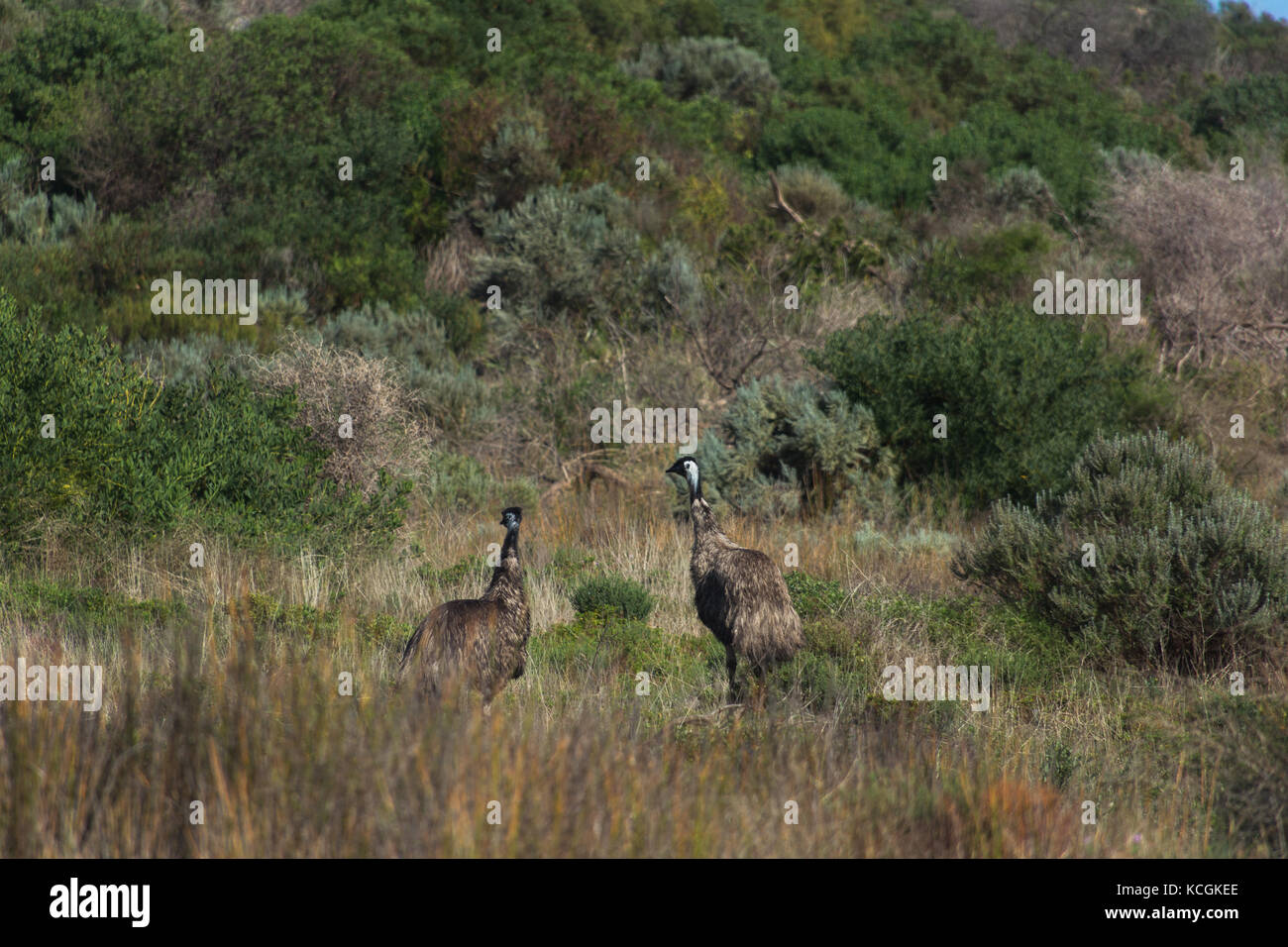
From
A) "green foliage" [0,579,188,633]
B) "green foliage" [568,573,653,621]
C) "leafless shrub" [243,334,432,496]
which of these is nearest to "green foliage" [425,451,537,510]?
"leafless shrub" [243,334,432,496]

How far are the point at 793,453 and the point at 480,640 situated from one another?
6372 millimetres

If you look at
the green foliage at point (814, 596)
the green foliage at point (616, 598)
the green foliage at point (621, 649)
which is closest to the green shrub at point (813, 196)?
the green foliage at point (814, 596)

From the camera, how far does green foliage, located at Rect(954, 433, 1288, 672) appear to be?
7008 millimetres

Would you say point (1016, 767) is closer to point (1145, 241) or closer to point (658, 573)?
point (658, 573)

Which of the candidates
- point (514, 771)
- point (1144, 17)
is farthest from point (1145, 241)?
point (1144, 17)

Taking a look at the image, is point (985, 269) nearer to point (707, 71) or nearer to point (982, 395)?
point (982, 395)

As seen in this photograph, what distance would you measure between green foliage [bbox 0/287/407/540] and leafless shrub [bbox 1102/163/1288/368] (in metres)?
9.90

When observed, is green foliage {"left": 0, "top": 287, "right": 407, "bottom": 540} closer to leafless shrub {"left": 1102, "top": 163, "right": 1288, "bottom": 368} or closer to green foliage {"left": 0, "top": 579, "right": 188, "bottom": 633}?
green foliage {"left": 0, "top": 579, "right": 188, "bottom": 633}

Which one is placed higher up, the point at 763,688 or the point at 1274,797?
the point at 763,688

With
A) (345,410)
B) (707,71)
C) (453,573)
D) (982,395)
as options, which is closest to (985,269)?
(982,395)

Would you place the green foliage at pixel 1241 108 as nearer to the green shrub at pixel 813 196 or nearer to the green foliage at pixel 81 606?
the green shrub at pixel 813 196

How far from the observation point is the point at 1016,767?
16.6 ft

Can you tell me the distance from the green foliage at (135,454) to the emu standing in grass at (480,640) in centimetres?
329
